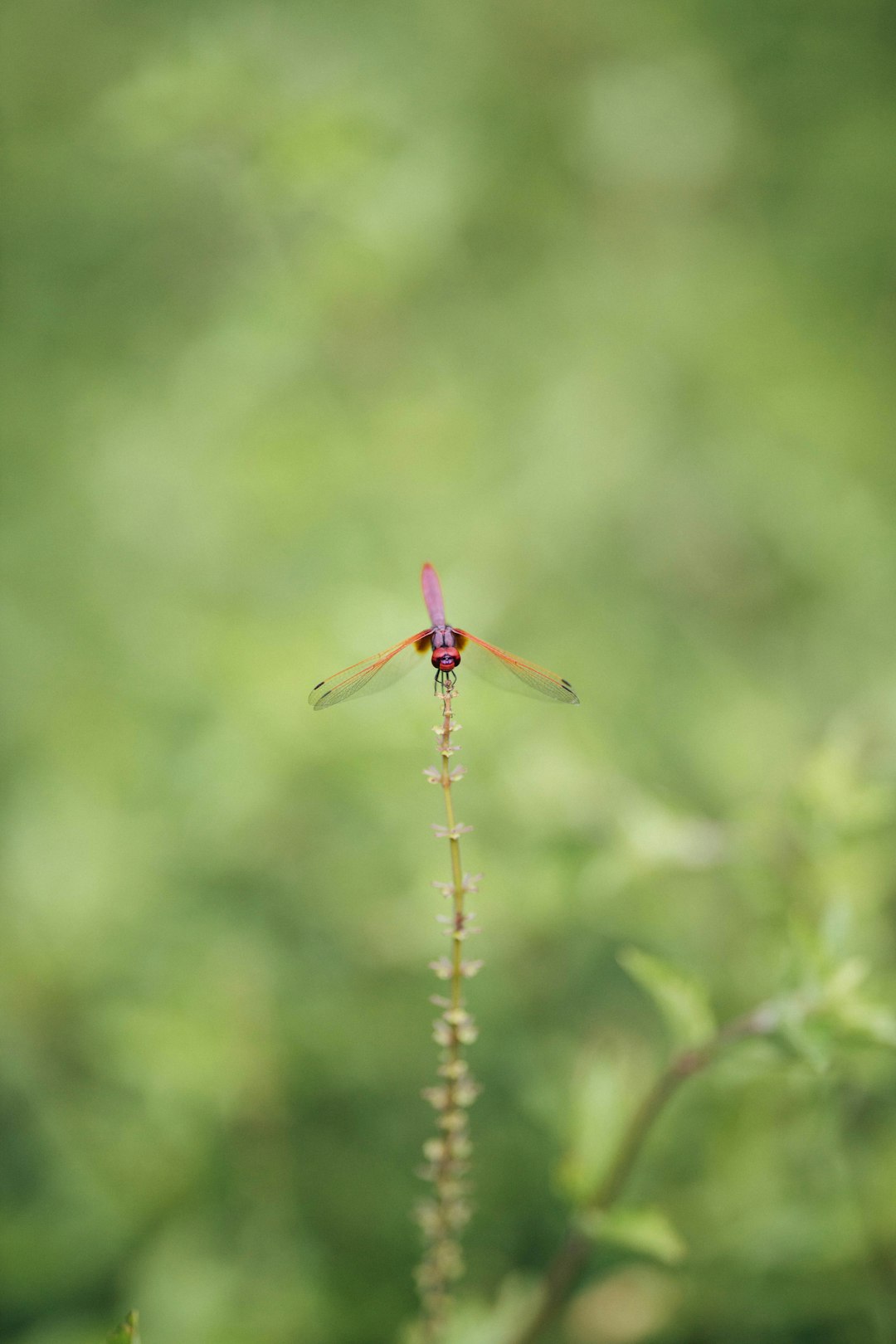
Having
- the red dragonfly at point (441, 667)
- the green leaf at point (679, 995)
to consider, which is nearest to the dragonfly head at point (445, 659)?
the red dragonfly at point (441, 667)

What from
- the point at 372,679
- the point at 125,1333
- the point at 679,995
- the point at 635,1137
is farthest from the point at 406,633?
the point at 125,1333

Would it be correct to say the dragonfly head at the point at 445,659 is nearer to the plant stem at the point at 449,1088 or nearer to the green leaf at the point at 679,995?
the plant stem at the point at 449,1088

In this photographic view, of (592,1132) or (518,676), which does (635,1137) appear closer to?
(592,1132)

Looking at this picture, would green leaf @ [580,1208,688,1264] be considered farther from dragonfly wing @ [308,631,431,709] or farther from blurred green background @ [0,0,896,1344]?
dragonfly wing @ [308,631,431,709]

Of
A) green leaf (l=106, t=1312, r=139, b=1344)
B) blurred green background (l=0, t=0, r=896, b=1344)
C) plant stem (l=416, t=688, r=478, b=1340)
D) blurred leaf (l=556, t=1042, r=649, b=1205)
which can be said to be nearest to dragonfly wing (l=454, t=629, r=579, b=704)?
plant stem (l=416, t=688, r=478, b=1340)

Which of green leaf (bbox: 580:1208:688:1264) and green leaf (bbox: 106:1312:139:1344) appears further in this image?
green leaf (bbox: 580:1208:688:1264)

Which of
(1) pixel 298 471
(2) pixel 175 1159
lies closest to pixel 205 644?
(1) pixel 298 471

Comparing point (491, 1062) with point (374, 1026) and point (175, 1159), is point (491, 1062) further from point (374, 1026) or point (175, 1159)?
Result: point (175, 1159)
